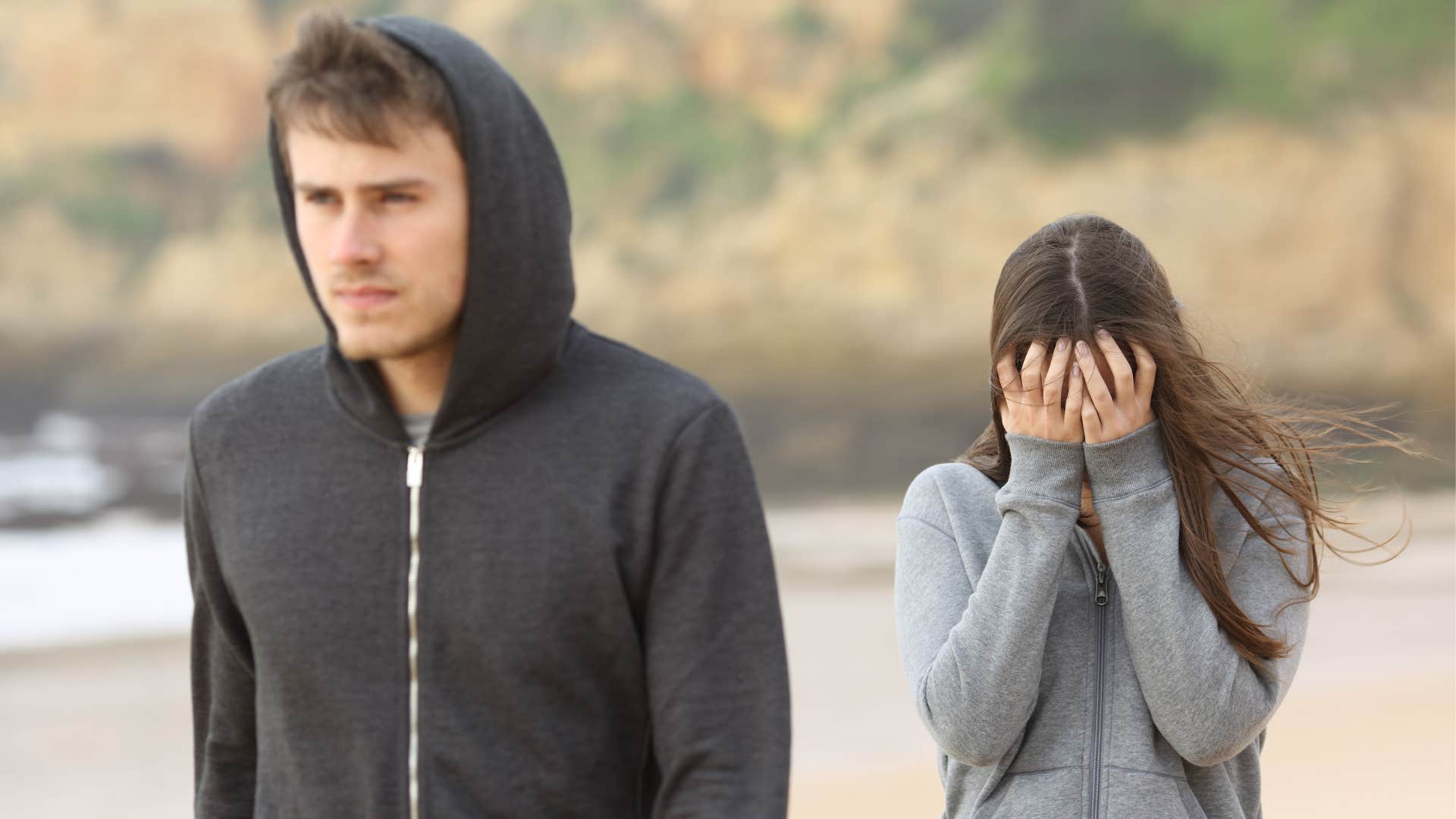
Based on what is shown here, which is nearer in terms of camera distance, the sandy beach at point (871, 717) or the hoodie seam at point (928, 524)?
the hoodie seam at point (928, 524)

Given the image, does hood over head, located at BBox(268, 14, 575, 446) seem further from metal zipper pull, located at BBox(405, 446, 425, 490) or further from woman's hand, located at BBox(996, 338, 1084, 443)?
woman's hand, located at BBox(996, 338, 1084, 443)

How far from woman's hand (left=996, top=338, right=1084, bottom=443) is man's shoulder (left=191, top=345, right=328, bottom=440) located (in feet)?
2.61

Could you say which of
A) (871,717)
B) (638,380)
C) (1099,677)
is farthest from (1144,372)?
(871,717)

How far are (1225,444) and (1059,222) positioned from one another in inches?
13.3

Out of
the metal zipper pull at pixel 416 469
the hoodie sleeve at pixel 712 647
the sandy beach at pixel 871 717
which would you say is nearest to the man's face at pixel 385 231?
the metal zipper pull at pixel 416 469

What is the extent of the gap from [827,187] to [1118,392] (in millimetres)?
16972

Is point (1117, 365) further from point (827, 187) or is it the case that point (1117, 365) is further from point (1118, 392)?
point (827, 187)

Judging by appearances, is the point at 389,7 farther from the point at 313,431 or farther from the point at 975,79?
the point at 313,431

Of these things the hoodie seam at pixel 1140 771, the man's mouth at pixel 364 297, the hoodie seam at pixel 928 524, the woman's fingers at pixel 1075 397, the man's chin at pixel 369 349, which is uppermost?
the man's mouth at pixel 364 297

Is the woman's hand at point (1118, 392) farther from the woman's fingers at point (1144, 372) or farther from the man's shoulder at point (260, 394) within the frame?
the man's shoulder at point (260, 394)

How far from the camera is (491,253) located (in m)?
1.47

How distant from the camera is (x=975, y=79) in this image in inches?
737

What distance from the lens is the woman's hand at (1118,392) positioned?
1.76 metres

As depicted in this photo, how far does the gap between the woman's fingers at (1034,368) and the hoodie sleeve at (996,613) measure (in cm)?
6
